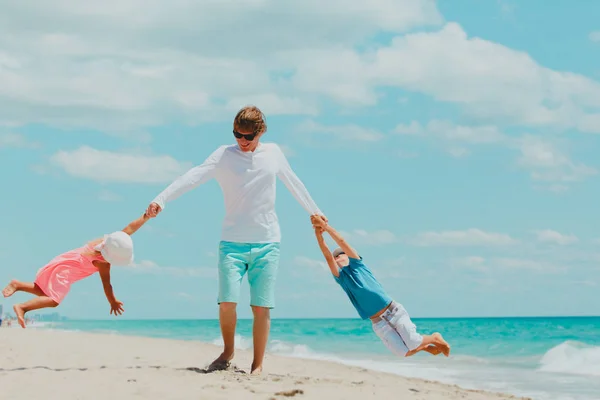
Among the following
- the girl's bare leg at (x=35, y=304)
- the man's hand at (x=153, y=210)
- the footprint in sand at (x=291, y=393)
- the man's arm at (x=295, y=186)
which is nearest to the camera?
the footprint in sand at (x=291, y=393)

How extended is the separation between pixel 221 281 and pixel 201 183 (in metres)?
0.84

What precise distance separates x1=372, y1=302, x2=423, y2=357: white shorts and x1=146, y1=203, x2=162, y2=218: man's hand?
2.04 m

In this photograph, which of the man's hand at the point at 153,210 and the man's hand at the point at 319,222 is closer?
the man's hand at the point at 153,210

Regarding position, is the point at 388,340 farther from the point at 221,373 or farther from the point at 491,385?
the point at 491,385

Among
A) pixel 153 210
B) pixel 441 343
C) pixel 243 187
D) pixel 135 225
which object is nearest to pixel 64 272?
pixel 135 225

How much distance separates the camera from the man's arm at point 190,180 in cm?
575

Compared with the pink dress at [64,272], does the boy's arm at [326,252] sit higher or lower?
higher

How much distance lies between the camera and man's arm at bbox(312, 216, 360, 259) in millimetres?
5980

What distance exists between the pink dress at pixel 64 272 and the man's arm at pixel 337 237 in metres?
1.89

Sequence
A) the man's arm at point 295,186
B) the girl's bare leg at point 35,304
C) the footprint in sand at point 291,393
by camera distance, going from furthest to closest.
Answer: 1. the man's arm at point 295,186
2. the girl's bare leg at point 35,304
3. the footprint in sand at point 291,393

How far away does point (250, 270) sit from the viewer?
5988mm

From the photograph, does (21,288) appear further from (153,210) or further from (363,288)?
(363,288)

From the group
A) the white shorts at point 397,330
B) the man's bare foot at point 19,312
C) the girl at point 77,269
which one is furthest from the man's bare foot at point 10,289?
the white shorts at point 397,330

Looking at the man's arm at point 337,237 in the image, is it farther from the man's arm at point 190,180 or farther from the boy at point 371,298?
the man's arm at point 190,180
